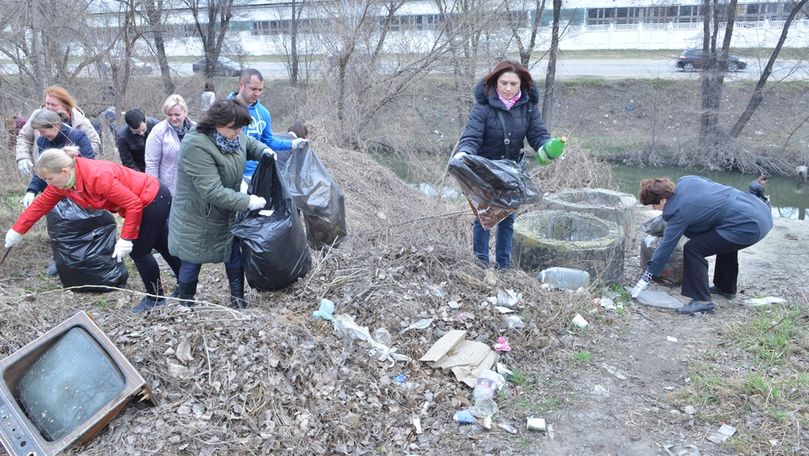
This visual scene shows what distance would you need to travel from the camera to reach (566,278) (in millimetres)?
4602

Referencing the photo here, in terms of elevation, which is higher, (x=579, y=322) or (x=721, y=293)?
(x=579, y=322)

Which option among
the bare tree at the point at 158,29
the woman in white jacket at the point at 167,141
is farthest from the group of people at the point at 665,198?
the bare tree at the point at 158,29

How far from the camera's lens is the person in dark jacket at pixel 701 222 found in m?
4.36

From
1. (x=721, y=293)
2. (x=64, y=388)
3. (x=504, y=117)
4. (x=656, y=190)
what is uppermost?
(x=504, y=117)

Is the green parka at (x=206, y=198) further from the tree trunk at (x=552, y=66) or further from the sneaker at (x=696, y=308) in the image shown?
the tree trunk at (x=552, y=66)

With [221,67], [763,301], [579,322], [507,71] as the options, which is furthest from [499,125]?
[221,67]

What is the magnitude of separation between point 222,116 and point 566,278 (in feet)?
8.94

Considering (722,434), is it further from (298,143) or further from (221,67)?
(221,67)

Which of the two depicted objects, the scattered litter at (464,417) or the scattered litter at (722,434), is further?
the scattered litter at (464,417)

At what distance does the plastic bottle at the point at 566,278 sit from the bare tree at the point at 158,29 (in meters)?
9.92

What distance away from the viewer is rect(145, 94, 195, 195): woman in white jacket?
4199 millimetres

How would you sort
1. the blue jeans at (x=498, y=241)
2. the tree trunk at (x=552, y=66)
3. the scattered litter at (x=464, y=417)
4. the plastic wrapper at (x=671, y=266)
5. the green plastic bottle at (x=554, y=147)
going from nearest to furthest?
the scattered litter at (x=464, y=417), the green plastic bottle at (x=554, y=147), the blue jeans at (x=498, y=241), the plastic wrapper at (x=671, y=266), the tree trunk at (x=552, y=66)

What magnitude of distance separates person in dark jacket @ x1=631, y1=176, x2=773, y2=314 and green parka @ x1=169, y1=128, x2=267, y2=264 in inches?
110

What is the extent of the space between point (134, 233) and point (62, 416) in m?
1.22
